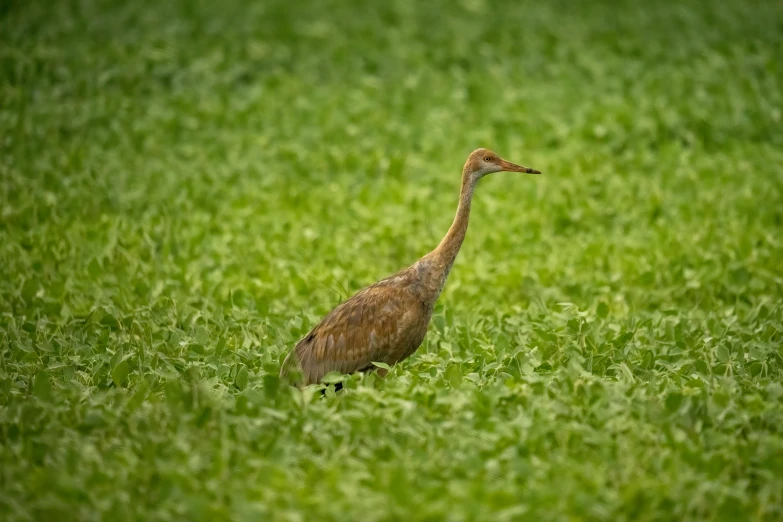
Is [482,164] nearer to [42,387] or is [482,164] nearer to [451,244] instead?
[451,244]

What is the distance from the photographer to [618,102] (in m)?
12.6

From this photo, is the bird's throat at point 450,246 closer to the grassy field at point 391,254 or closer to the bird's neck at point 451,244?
the bird's neck at point 451,244

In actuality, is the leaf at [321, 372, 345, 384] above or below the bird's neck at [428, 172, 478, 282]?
below

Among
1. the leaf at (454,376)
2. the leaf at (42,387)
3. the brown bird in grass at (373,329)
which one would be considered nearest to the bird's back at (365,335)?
the brown bird in grass at (373,329)

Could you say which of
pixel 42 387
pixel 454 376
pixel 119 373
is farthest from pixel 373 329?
pixel 42 387

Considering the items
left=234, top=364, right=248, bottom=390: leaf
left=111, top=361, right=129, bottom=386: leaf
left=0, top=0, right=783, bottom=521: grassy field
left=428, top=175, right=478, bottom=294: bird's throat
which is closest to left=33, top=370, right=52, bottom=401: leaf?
left=0, top=0, right=783, bottom=521: grassy field

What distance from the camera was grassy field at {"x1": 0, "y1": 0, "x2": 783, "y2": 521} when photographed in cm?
513

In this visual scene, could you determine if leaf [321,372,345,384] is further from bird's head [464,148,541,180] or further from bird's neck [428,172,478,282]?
bird's head [464,148,541,180]

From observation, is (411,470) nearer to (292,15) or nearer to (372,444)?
(372,444)

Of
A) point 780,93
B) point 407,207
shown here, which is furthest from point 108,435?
point 780,93

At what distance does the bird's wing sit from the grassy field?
12.1 inches

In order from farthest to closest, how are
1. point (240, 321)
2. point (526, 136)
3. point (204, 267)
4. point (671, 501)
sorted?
1. point (526, 136)
2. point (204, 267)
3. point (240, 321)
4. point (671, 501)

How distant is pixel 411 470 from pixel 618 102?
8.37 meters

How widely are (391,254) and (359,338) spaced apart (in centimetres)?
293
